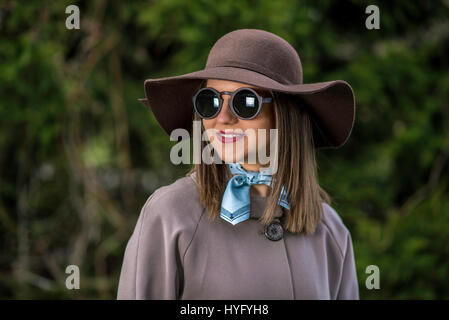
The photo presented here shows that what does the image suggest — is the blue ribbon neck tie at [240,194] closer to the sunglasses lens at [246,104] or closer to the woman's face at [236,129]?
the woman's face at [236,129]

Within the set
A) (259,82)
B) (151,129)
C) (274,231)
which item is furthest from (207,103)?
(151,129)

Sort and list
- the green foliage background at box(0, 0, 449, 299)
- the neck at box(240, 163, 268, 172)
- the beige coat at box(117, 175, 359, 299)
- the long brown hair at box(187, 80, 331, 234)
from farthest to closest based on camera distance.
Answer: the green foliage background at box(0, 0, 449, 299) → the neck at box(240, 163, 268, 172) → the long brown hair at box(187, 80, 331, 234) → the beige coat at box(117, 175, 359, 299)

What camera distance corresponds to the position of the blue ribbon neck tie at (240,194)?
66.1 inches

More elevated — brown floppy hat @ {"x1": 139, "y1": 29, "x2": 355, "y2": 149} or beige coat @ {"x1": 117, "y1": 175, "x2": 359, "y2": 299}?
brown floppy hat @ {"x1": 139, "y1": 29, "x2": 355, "y2": 149}

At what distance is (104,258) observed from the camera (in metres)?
4.63

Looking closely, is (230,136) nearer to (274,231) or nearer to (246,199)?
(246,199)

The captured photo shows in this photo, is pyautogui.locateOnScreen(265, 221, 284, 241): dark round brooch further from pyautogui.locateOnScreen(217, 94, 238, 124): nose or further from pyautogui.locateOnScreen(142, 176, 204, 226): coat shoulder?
pyautogui.locateOnScreen(217, 94, 238, 124): nose

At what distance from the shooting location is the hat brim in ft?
5.38

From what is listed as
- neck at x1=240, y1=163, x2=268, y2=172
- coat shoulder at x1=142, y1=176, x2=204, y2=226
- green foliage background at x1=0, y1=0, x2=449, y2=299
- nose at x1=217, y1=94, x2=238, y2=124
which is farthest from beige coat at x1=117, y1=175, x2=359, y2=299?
green foliage background at x1=0, y1=0, x2=449, y2=299

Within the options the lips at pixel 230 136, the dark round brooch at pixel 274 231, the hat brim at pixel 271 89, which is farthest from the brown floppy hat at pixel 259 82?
the dark round brooch at pixel 274 231

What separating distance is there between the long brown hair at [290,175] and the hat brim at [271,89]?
0.07m

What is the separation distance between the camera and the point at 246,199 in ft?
5.65

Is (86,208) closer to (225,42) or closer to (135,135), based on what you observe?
(135,135)
